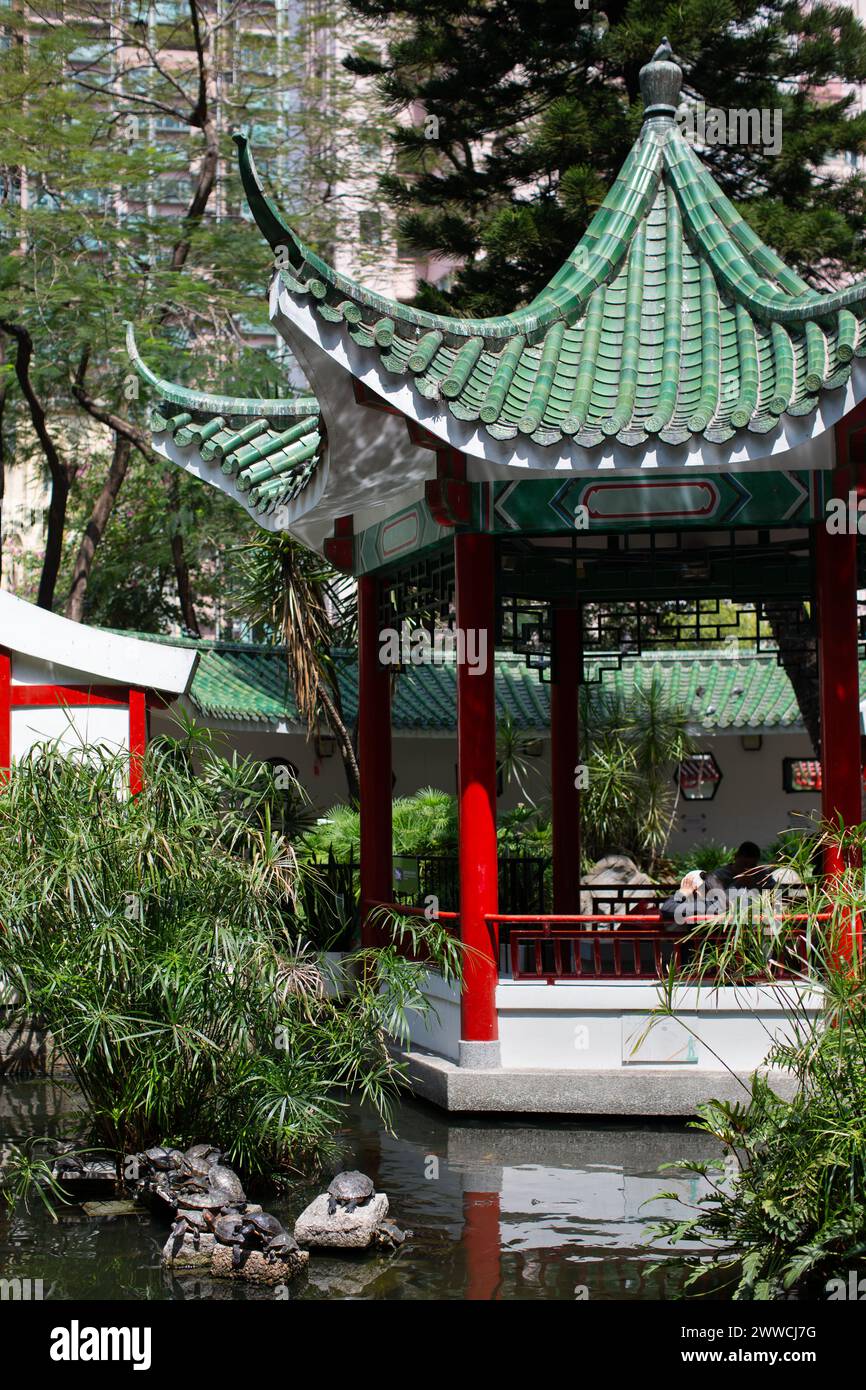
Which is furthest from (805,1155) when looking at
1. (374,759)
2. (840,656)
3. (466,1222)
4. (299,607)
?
(299,607)

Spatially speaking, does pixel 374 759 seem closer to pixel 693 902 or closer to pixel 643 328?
pixel 693 902

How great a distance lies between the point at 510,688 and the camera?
18281 mm

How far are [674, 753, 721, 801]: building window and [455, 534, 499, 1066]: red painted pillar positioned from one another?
34.7 feet

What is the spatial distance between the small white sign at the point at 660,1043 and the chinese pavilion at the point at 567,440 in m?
0.03

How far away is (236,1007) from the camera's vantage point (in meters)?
6.93

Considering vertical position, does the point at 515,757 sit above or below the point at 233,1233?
above

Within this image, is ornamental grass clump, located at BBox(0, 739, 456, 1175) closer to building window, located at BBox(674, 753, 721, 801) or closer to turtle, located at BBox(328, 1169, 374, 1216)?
turtle, located at BBox(328, 1169, 374, 1216)

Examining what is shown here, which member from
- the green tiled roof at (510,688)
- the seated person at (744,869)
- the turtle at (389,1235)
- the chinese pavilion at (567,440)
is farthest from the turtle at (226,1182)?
the green tiled roof at (510,688)

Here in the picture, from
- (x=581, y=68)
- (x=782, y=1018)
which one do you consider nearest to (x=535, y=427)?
(x=782, y=1018)

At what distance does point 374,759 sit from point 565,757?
1629mm

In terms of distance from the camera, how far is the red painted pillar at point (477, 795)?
8969 millimetres

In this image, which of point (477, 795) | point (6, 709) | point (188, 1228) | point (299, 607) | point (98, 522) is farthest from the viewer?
point (98, 522)

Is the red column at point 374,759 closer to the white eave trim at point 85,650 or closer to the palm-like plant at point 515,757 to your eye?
the white eave trim at point 85,650

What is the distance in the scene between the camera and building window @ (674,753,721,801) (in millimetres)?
19391
